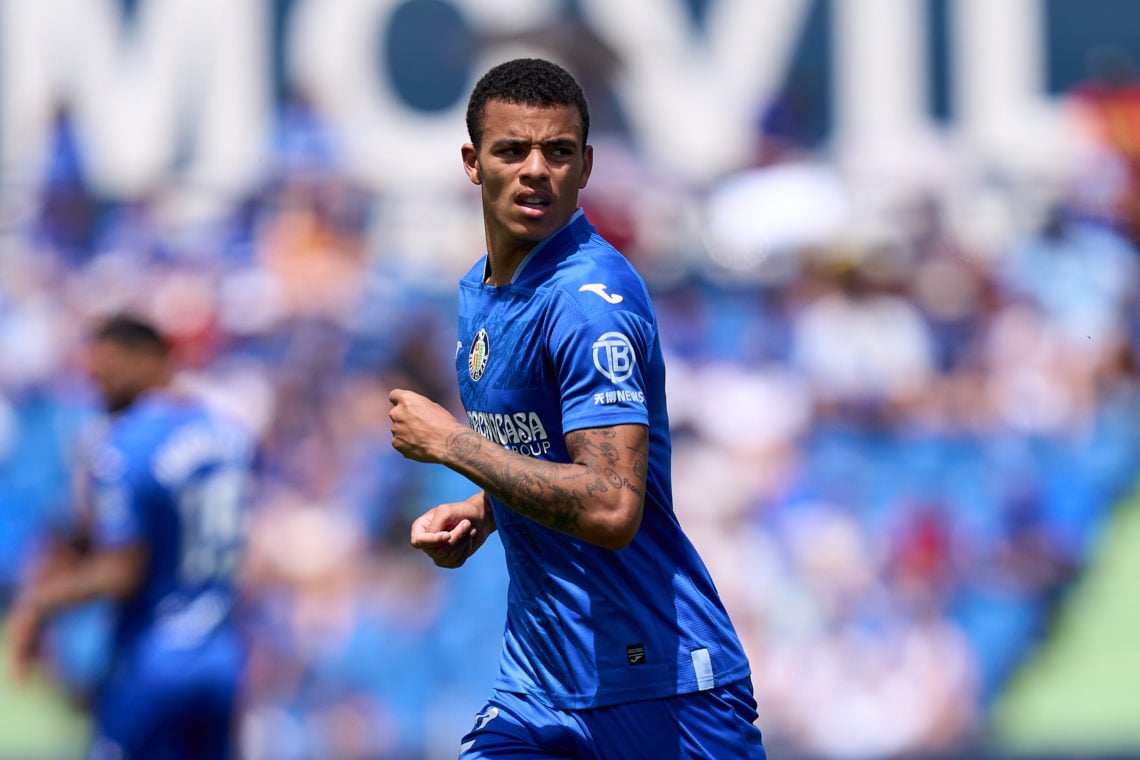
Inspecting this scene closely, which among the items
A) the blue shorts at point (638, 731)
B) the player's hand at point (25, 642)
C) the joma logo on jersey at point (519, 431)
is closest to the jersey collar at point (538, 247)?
the joma logo on jersey at point (519, 431)

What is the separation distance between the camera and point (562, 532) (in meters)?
3.15

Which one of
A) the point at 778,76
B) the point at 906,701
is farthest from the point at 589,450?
the point at 778,76

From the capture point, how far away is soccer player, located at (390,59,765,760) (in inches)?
127

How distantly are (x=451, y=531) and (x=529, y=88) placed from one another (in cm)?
106

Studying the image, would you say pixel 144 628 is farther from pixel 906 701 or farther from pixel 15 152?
pixel 15 152

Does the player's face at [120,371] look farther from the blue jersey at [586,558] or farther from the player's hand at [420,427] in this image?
the player's hand at [420,427]

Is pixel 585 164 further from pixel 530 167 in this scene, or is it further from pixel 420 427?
pixel 420 427

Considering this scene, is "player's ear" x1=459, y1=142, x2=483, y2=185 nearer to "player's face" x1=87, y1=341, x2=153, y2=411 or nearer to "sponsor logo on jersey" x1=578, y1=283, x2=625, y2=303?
"sponsor logo on jersey" x1=578, y1=283, x2=625, y2=303

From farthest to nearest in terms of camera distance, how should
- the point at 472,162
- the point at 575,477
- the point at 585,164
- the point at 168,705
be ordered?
the point at 168,705
the point at 472,162
the point at 585,164
the point at 575,477

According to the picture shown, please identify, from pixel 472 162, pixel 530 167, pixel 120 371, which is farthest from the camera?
pixel 120 371

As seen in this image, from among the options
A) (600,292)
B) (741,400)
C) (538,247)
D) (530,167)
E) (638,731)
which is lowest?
(638,731)

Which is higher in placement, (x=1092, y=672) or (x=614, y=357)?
(x=1092, y=672)

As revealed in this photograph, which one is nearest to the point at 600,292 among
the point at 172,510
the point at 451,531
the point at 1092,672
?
the point at 451,531

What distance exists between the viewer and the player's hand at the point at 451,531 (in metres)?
3.47
